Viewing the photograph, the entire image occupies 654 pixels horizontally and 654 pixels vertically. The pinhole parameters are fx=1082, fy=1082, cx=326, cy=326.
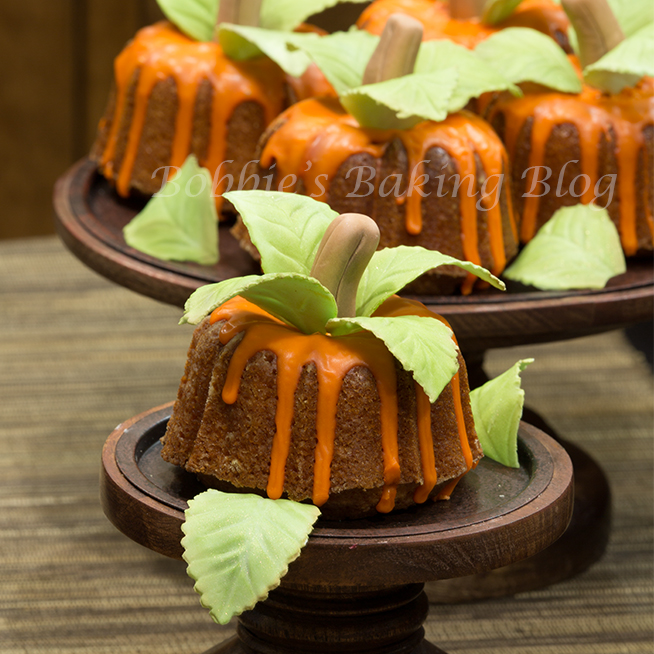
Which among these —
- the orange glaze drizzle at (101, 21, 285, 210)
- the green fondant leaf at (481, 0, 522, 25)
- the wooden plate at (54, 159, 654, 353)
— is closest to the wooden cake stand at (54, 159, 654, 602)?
the wooden plate at (54, 159, 654, 353)

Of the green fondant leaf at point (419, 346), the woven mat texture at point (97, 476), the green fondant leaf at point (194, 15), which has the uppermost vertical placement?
the green fondant leaf at point (419, 346)

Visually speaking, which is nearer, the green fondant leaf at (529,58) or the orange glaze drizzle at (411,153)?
the orange glaze drizzle at (411,153)

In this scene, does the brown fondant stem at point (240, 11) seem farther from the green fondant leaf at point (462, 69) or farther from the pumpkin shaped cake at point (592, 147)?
the pumpkin shaped cake at point (592, 147)

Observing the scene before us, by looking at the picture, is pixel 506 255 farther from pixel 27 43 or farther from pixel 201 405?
pixel 27 43

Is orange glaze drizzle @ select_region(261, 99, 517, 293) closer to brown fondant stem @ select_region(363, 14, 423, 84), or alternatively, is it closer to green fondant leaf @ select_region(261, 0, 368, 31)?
brown fondant stem @ select_region(363, 14, 423, 84)

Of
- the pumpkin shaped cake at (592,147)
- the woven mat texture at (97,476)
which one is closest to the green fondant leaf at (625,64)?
the pumpkin shaped cake at (592,147)

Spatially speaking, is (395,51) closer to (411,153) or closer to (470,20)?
(411,153)

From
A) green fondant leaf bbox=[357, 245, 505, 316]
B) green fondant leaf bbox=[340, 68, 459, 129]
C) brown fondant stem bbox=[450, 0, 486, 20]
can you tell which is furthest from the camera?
brown fondant stem bbox=[450, 0, 486, 20]
